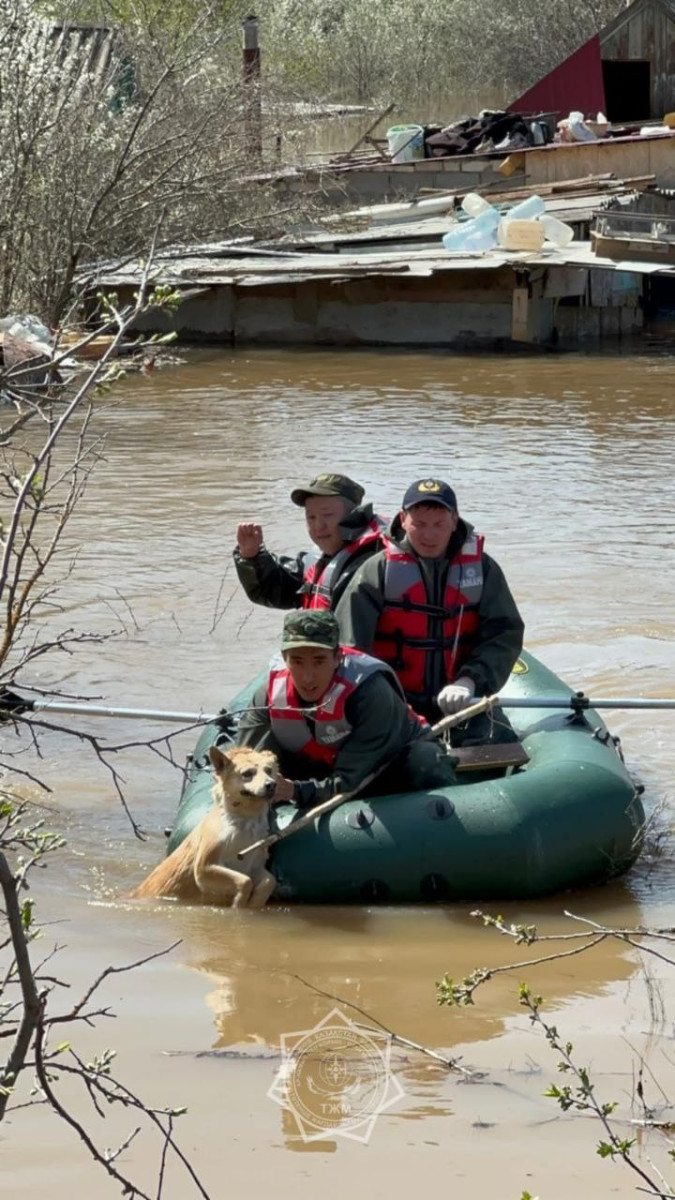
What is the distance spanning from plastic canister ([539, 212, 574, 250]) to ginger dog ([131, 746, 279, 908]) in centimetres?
1580

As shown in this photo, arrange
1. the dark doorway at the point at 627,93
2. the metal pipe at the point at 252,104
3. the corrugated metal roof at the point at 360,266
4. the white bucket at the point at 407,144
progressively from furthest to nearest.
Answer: the dark doorway at the point at 627,93, the white bucket at the point at 407,144, the metal pipe at the point at 252,104, the corrugated metal roof at the point at 360,266

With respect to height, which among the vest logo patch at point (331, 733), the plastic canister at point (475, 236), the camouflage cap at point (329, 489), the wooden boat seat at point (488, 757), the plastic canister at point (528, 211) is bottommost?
the wooden boat seat at point (488, 757)

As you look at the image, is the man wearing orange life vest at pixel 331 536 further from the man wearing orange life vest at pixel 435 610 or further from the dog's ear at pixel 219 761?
the dog's ear at pixel 219 761

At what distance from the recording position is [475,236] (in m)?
20.9

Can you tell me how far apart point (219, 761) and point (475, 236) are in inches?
638

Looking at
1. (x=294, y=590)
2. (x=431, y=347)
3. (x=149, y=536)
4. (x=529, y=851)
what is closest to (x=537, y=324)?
(x=431, y=347)

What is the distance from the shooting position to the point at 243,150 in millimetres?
21625

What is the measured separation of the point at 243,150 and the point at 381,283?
120 inches

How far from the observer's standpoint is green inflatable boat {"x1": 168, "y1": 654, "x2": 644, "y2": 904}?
19.2 ft

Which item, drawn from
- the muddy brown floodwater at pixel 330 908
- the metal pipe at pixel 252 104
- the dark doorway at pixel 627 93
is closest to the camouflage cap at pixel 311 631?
the muddy brown floodwater at pixel 330 908

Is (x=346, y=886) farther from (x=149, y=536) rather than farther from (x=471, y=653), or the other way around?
(x=149, y=536)

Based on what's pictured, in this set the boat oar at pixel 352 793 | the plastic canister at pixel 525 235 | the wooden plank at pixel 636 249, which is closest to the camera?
the boat oar at pixel 352 793

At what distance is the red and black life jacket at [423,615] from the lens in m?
6.38

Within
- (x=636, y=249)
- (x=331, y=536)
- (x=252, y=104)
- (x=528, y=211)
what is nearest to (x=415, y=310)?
(x=528, y=211)
